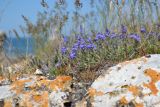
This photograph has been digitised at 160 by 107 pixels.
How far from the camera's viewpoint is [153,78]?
117 inches

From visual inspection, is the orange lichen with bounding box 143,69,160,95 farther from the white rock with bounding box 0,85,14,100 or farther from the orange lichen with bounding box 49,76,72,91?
the white rock with bounding box 0,85,14,100

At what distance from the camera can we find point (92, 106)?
2924 millimetres

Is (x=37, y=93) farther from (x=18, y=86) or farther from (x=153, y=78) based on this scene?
(x=153, y=78)

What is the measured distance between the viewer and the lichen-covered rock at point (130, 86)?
283 cm

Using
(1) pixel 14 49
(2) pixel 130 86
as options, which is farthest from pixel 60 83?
(1) pixel 14 49

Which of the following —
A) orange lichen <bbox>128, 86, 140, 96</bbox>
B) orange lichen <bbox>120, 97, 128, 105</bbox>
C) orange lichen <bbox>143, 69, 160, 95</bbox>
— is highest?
orange lichen <bbox>143, 69, 160, 95</bbox>

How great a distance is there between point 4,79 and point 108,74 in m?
1.18

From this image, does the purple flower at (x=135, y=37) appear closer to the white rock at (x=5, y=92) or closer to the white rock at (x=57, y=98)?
the white rock at (x=57, y=98)

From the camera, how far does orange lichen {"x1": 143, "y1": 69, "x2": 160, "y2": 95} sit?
2865 mm

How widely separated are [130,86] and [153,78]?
0.64 feet

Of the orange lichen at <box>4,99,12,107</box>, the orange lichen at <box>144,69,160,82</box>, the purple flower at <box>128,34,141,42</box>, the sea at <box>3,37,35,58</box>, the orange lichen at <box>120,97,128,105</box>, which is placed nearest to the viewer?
the orange lichen at <box>120,97,128,105</box>

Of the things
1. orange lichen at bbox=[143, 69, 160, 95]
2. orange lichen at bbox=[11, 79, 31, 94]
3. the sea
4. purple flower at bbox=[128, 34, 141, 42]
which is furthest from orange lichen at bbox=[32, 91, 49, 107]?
the sea

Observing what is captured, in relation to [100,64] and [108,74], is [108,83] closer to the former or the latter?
[108,74]

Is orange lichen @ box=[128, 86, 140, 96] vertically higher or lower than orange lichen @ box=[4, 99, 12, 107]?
higher
